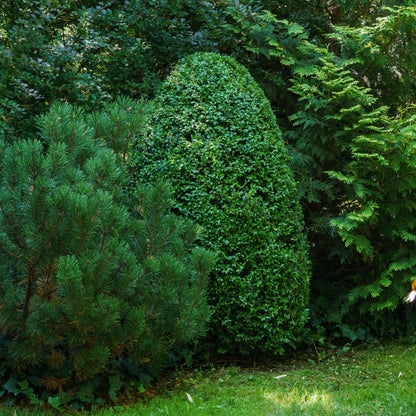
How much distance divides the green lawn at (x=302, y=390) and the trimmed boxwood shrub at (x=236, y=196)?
0.95 ft

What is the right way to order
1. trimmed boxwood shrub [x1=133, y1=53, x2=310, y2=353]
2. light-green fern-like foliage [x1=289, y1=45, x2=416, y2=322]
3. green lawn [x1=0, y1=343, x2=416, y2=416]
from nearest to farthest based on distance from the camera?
green lawn [x1=0, y1=343, x2=416, y2=416], trimmed boxwood shrub [x1=133, y1=53, x2=310, y2=353], light-green fern-like foliage [x1=289, y1=45, x2=416, y2=322]

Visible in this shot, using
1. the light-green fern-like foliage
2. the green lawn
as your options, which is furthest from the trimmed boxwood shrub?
the light-green fern-like foliage

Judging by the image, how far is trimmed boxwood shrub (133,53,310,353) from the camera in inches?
152

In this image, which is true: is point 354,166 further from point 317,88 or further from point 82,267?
point 82,267

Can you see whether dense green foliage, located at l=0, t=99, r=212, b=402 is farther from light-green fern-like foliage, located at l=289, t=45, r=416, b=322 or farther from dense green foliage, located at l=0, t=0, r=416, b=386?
light-green fern-like foliage, located at l=289, t=45, r=416, b=322

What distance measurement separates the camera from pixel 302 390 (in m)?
3.53

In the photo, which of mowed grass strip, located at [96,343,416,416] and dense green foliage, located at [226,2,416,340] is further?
dense green foliage, located at [226,2,416,340]

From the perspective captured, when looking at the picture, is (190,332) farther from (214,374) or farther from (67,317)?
(214,374)

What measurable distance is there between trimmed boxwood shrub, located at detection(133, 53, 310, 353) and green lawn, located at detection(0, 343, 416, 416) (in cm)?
29

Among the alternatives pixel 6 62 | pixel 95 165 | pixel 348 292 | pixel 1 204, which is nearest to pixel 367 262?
pixel 348 292

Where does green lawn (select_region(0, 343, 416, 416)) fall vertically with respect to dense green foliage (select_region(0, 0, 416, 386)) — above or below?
below

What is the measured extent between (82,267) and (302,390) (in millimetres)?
1973

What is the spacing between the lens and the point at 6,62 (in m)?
4.31

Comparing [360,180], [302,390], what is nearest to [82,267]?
[302,390]
